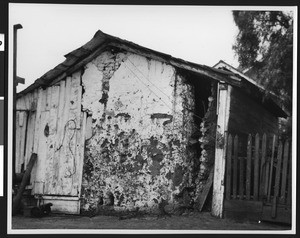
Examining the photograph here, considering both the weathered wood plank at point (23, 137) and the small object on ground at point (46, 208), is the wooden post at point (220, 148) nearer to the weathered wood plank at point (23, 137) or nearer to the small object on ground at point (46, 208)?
the small object on ground at point (46, 208)

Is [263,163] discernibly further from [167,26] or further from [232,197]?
[167,26]

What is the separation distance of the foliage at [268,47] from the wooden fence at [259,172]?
969 millimetres

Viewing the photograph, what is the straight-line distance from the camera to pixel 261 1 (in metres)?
8.06

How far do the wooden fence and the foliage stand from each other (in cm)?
97

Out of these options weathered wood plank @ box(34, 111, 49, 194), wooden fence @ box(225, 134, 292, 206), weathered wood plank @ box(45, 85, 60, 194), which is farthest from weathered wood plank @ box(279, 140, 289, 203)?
weathered wood plank @ box(34, 111, 49, 194)

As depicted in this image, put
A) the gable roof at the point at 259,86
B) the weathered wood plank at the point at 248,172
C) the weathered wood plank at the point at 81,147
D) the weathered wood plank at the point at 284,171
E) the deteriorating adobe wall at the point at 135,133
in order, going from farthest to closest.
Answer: the weathered wood plank at the point at 81,147 → the deteriorating adobe wall at the point at 135,133 → the gable roof at the point at 259,86 → the weathered wood plank at the point at 248,172 → the weathered wood plank at the point at 284,171

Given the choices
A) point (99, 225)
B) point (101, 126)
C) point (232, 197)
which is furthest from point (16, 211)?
point (232, 197)

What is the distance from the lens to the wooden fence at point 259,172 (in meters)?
8.23

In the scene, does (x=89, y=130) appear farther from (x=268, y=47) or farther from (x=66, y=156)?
(x=268, y=47)

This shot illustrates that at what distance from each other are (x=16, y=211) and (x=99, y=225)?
1.59m

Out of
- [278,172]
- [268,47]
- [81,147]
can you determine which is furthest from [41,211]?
[268,47]

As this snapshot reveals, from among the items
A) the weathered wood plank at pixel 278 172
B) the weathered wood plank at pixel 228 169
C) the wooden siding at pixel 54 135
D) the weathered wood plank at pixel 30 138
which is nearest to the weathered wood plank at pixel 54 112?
the wooden siding at pixel 54 135

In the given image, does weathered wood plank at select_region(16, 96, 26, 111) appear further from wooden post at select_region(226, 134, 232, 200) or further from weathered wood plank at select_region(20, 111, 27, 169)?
wooden post at select_region(226, 134, 232, 200)

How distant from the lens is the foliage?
8508mm
